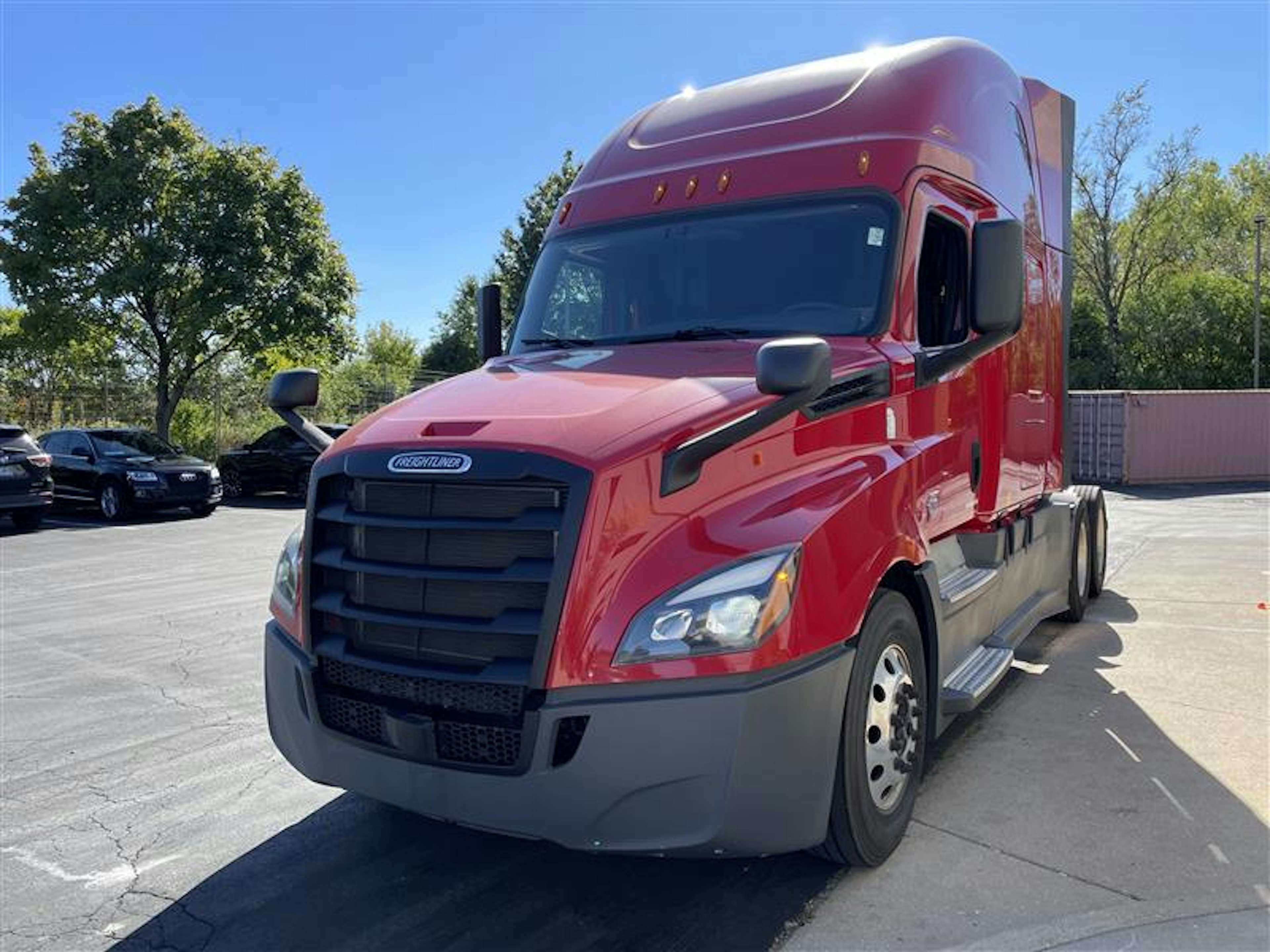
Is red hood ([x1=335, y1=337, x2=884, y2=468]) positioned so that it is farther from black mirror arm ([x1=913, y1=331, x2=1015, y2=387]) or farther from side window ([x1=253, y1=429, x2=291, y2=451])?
side window ([x1=253, y1=429, x2=291, y2=451])

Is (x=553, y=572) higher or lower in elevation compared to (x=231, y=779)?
higher

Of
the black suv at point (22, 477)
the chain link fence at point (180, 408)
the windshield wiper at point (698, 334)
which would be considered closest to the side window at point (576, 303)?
the windshield wiper at point (698, 334)

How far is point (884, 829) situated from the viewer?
343 centimetres

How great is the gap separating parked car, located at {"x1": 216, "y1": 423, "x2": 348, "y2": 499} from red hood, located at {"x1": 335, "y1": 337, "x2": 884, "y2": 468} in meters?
16.1

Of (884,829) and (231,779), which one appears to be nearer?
(884,829)

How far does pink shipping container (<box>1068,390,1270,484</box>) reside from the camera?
23.1m

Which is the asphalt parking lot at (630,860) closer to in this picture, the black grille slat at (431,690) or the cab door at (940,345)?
the black grille slat at (431,690)

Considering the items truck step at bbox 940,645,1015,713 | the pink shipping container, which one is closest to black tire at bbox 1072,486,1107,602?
truck step at bbox 940,645,1015,713

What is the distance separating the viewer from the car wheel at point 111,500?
53.4ft

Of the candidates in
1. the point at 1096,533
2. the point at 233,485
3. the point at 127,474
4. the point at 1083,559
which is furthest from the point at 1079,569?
the point at 233,485

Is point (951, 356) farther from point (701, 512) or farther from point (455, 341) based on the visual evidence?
point (455, 341)

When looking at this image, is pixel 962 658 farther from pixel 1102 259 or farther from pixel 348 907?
pixel 1102 259

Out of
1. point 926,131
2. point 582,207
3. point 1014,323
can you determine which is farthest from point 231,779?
point 926,131

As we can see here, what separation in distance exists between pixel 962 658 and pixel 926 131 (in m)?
2.45
